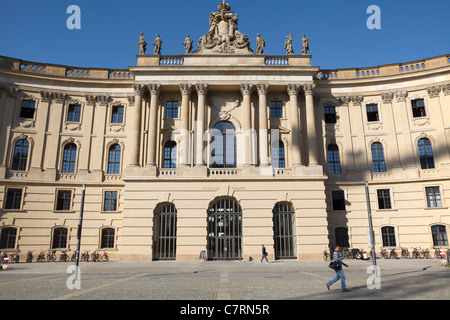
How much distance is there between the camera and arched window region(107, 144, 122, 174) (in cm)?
3516

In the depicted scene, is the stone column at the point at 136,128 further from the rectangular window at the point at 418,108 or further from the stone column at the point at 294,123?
the rectangular window at the point at 418,108

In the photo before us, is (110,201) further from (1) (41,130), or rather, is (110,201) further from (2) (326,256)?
(2) (326,256)

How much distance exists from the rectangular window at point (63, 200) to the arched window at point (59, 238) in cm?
210

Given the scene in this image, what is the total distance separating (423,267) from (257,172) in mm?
15260

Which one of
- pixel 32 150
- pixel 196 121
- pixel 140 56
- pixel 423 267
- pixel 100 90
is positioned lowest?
pixel 423 267

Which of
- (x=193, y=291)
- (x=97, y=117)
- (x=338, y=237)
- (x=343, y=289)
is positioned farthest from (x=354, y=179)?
(x=97, y=117)

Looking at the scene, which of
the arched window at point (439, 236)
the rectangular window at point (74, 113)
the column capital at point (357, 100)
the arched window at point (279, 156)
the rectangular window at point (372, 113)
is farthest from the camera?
the column capital at point (357, 100)

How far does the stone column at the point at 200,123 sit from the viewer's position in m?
32.4

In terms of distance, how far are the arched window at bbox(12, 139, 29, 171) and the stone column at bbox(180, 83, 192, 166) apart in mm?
16399

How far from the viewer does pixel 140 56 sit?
34.9 metres

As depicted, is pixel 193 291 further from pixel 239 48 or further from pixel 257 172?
pixel 239 48

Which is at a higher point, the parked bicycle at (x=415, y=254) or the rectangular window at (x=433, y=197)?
the rectangular window at (x=433, y=197)

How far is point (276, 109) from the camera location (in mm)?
36125

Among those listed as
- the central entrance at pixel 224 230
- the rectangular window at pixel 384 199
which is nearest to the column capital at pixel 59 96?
the central entrance at pixel 224 230
